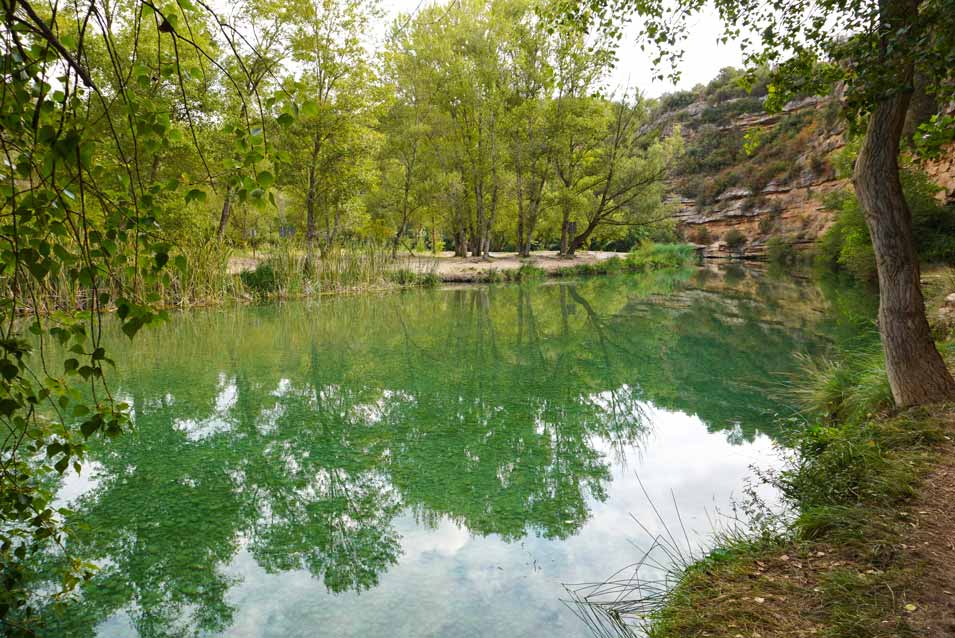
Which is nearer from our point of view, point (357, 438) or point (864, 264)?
point (357, 438)

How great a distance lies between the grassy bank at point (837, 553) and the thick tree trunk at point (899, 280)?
0.74 feet

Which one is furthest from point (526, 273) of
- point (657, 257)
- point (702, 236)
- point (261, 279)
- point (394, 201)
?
point (702, 236)

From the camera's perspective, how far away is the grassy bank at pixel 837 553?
190cm

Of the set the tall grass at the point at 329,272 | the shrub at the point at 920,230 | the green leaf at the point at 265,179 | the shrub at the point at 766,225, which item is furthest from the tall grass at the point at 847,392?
the shrub at the point at 766,225

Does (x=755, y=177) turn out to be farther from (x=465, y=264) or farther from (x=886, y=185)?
(x=886, y=185)

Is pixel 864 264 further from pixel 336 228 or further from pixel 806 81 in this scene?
pixel 336 228

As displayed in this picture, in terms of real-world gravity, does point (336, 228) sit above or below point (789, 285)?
above

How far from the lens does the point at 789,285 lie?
17.1 metres

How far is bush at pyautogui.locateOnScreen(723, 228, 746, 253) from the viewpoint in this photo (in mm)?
35366

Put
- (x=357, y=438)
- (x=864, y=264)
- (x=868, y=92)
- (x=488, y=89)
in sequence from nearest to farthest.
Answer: (x=868, y=92)
(x=357, y=438)
(x=864, y=264)
(x=488, y=89)

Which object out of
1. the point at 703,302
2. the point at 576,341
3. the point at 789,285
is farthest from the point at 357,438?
the point at 789,285

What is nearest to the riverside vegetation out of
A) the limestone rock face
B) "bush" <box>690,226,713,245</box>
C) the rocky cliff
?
the rocky cliff

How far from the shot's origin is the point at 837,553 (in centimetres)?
230

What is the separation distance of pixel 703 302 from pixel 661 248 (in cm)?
1756
